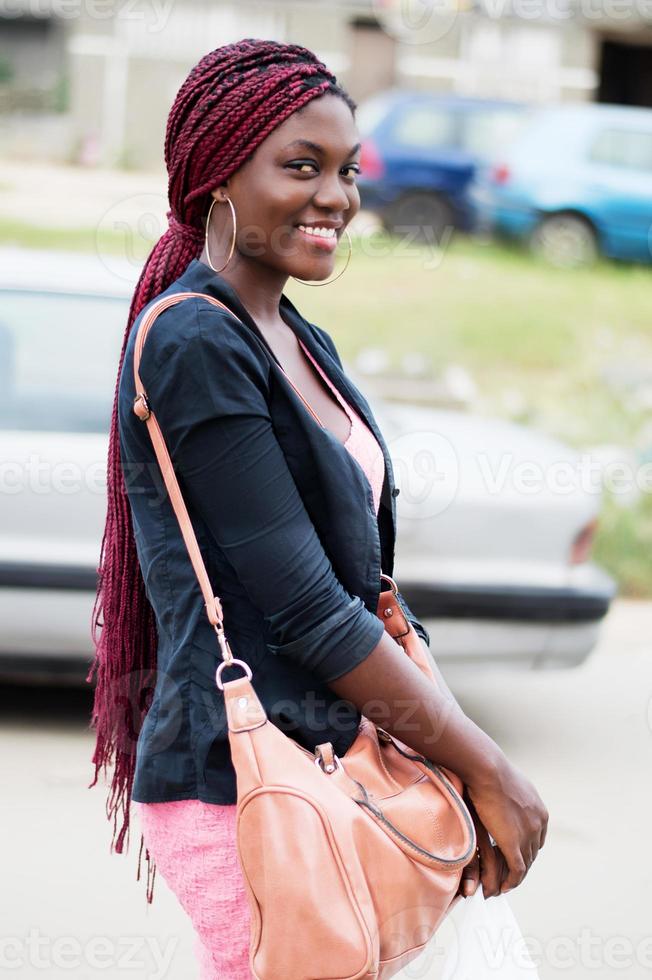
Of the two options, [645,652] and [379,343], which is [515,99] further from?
[645,652]

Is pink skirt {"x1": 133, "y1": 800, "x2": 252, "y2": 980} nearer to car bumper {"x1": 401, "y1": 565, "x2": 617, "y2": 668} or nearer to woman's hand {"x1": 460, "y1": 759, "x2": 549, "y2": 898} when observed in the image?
woman's hand {"x1": 460, "y1": 759, "x2": 549, "y2": 898}

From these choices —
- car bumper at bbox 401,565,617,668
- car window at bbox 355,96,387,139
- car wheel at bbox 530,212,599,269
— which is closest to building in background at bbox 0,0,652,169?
car window at bbox 355,96,387,139

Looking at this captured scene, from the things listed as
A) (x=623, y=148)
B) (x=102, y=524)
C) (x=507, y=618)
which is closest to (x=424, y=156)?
(x=623, y=148)

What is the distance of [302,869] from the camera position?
1388mm

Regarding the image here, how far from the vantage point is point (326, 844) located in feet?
4.58

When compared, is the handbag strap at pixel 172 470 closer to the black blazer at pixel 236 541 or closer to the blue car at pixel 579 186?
the black blazer at pixel 236 541

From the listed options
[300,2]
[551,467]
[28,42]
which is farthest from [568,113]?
[551,467]

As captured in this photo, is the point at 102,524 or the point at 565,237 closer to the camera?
the point at 102,524

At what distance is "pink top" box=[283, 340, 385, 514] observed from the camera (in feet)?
5.42

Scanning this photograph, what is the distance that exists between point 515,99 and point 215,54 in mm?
13288

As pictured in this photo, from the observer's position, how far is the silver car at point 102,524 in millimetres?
4254

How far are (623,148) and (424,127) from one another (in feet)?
6.24

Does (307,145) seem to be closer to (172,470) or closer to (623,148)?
(172,470)

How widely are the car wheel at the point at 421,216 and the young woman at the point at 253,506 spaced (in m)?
11.2
